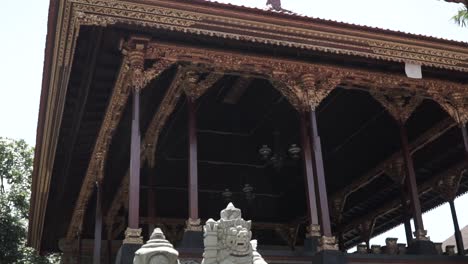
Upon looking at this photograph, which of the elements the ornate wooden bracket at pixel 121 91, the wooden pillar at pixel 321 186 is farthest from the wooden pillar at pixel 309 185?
the ornate wooden bracket at pixel 121 91

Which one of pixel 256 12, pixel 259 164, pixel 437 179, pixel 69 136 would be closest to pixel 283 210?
pixel 259 164

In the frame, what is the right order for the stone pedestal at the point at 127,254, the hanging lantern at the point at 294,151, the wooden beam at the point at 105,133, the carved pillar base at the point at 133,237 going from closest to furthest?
the stone pedestal at the point at 127,254 → the carved pillar base at the point at 133,237 → the wooden beam at the point at 105,133 → the hanging lantern at the point at 294,151

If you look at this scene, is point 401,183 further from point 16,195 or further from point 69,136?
point 16,195

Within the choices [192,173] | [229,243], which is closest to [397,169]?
[192,173]

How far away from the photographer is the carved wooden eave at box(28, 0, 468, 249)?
30.6 ft

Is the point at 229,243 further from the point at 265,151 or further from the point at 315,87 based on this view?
the point at 265,151

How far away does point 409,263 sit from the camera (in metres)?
9.93

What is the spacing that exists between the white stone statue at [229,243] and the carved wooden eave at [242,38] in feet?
14.6

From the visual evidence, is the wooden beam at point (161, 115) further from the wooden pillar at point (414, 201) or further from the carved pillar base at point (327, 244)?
the wooden pillar at point (414, 201)

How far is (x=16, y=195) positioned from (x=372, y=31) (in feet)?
65.1

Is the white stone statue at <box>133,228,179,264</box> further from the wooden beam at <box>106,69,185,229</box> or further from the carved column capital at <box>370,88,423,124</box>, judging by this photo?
the carved column capital at <box>370,88,423,124</box>

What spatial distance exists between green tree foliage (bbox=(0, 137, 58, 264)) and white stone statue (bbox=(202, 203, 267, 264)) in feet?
61.4

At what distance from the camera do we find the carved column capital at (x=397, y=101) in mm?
11718

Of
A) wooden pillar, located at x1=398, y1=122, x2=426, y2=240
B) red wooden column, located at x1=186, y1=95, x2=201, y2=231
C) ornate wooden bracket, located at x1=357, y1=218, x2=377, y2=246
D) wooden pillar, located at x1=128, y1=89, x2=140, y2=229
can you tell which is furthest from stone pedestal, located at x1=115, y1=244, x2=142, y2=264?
ornate wooden bracket, located at x1=357, y1=218, x2=377, y2=246
